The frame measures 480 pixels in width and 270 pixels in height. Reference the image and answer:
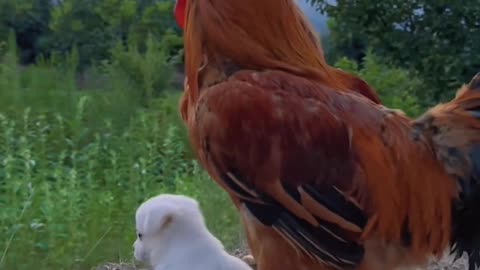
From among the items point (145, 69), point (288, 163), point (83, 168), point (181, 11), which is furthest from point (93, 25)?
point (288, 163)

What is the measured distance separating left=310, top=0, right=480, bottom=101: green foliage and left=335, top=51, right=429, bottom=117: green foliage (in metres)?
0.20

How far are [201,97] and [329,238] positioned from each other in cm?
60

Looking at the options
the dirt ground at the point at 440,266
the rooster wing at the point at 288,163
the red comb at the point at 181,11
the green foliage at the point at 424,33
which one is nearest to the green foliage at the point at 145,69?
the green foliage at the point at 424,33

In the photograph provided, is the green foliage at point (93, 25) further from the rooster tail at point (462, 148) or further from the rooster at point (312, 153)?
the rooster tail at point (462, 148)

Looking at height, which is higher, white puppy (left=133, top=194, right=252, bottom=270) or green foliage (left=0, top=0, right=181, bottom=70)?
white puppy (left=133, top=194, right=252, bottom=270)

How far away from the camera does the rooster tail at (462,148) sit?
3451mm

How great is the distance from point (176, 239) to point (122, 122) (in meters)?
3.63

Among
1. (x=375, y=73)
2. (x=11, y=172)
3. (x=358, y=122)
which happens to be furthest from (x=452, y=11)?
(x=358, y=122)

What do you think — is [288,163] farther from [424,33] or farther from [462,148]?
[424,33]

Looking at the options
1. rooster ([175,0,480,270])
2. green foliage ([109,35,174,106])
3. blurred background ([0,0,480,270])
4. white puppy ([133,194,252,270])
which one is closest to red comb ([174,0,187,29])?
rooster ([175,0,480,270])

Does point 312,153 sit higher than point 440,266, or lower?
higher

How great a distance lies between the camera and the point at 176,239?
3.59 metres

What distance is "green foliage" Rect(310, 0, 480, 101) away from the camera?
21.6ft

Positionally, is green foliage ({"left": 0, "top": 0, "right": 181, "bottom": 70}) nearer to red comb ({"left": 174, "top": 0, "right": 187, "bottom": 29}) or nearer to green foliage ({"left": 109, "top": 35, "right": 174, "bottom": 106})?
green foliage ({"left": 109, "top": 35, "right": 174, "bottom": 106})
